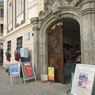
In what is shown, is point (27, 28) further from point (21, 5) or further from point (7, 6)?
point (7, 6)

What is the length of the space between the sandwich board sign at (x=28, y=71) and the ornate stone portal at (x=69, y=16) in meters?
0.42

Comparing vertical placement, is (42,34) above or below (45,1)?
below

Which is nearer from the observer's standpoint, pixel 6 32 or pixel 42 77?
pixel 42 77

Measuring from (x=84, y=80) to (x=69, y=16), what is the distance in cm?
368

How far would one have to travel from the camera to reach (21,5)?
1484cm

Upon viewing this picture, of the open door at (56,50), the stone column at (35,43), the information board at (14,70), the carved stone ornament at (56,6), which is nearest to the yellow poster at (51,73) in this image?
A: the open door at (56,50)

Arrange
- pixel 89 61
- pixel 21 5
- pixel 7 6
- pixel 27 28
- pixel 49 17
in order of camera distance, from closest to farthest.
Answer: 1. pixel 89 61
2. pixel 49 17
3. pixel 27 28
4. pixel 21 5
5. pixel 7 6

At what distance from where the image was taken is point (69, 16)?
9297 millimetres

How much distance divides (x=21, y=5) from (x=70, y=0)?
6.46m

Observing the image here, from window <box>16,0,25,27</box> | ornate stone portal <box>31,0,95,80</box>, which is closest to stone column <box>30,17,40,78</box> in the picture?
ornate stone portal <box>31,0,95,80</box>

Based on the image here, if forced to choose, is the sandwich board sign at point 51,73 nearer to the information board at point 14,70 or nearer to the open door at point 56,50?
the open door at point 56,50

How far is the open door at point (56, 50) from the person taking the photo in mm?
10148

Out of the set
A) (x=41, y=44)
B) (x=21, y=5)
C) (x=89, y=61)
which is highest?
(x=21, y=5)

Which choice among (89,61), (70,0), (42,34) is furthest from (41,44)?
(89,61)
